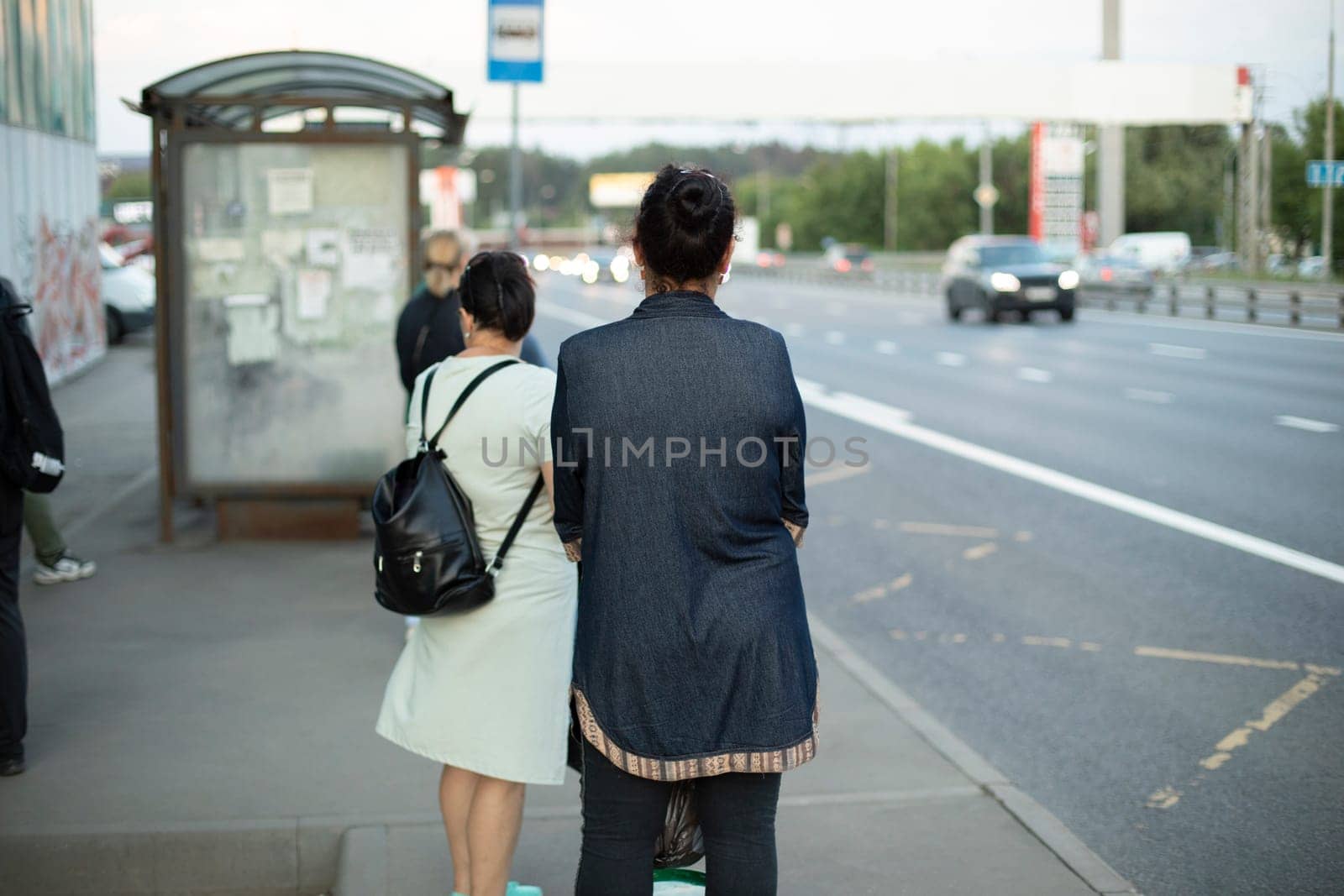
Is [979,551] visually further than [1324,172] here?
No

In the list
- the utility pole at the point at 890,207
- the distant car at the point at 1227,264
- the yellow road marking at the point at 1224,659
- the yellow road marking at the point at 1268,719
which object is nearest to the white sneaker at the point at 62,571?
the yellow road marking at the point at 1224,659

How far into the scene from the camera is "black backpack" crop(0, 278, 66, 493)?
190 inches

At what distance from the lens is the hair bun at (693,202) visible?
284 cm

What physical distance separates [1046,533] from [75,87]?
1512 cm

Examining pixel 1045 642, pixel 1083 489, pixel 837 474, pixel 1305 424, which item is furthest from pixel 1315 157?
pixel 1045 642

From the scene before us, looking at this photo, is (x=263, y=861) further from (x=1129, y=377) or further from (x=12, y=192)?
(x=1129, y=377)

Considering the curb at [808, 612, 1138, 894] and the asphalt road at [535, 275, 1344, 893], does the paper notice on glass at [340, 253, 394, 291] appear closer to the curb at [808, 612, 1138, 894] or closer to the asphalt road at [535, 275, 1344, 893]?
the asphalt road at [535, 275, 1344, 893]

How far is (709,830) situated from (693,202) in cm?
119

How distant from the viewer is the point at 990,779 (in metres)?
4.95

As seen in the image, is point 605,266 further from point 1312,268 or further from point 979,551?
point 979,551

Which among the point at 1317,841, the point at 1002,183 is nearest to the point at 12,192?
the point at 1317,841

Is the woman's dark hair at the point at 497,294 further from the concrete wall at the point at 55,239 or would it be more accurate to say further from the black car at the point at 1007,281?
the black car at the point at 1007,281

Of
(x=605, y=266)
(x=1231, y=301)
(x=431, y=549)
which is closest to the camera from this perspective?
(x=431, y=549)

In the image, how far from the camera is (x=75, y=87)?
1973cm
